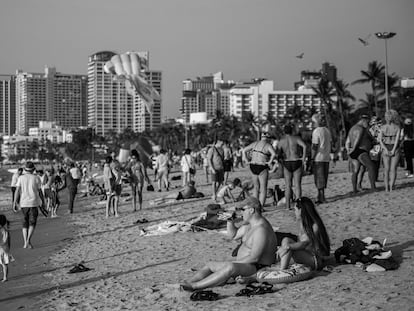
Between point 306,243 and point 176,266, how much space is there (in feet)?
6.92

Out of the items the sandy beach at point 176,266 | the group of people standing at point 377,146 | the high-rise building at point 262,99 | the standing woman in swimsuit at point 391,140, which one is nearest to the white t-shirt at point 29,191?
the sandy beach at point 176,266

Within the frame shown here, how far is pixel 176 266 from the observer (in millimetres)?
7730

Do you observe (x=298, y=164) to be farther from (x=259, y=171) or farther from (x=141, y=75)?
(x=141, y=75)

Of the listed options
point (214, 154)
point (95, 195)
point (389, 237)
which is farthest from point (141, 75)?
point (389, 237)

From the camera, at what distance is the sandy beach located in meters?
5.59

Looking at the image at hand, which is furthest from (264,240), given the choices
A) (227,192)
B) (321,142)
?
(227,192)

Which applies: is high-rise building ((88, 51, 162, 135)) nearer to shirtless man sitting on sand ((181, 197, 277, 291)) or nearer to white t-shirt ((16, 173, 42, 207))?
white t-shirt ((16, 173, 42, 207))

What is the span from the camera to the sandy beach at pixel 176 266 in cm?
559

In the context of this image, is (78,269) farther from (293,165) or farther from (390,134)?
(390,134)

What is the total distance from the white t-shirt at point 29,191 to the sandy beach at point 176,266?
86 cm

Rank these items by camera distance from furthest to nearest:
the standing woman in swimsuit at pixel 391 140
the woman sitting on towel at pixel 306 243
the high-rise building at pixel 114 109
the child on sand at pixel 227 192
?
the high-rise building at pixel 114 109
the child on sand at pixel 227 192
the standing woman in swimsuit at pixel 391 140
the woman sitting on towel at pixel 306 243

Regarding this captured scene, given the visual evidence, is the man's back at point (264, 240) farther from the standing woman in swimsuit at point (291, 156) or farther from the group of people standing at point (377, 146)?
the group of people standing at point (377, 146)


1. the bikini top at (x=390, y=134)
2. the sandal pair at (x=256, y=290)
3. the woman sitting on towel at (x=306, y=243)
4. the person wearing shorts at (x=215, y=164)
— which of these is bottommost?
the sandal pair at (x=256, y=290)

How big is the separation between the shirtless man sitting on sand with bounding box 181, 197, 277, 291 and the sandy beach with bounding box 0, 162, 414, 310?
0.51 ft
